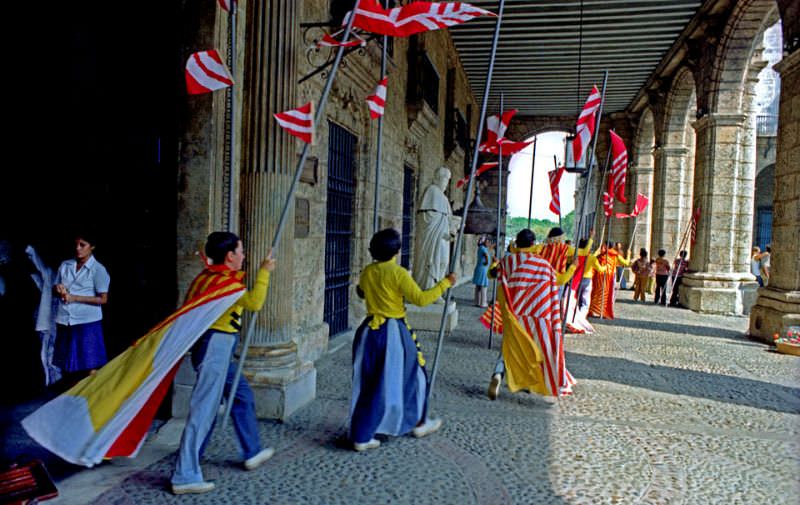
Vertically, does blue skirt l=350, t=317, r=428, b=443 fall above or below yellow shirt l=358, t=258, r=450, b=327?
below

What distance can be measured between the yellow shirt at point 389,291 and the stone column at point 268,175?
929 mm

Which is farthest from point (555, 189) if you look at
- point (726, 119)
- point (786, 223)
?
point (726, 119)

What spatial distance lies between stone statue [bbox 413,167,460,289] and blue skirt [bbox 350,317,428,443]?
13.5 feet

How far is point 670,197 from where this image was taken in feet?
53.8

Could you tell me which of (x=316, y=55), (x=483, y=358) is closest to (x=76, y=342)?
(x=316, y=55)

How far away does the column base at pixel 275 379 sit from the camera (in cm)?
433

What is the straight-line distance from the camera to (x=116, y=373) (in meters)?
2.99

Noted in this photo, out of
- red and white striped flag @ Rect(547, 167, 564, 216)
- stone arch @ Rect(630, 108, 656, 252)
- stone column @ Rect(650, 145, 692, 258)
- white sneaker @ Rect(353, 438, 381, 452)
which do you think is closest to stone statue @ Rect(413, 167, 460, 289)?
red and white striped flag @ Rect(547, 167, 564, 216)

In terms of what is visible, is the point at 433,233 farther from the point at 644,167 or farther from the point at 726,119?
Answer: the point at 644,167

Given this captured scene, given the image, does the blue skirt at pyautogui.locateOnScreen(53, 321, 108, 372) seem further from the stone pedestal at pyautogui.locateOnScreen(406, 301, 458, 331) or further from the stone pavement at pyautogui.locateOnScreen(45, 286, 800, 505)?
the stone pedestal at pyautogui.locateOnScreen(406, 301, 458, 331)

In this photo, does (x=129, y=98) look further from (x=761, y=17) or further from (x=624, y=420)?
(x=761, y=17)

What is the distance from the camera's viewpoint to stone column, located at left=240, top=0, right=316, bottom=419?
435 cm

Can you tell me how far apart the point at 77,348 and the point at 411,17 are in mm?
3456

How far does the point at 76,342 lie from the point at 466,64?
15.3 m
